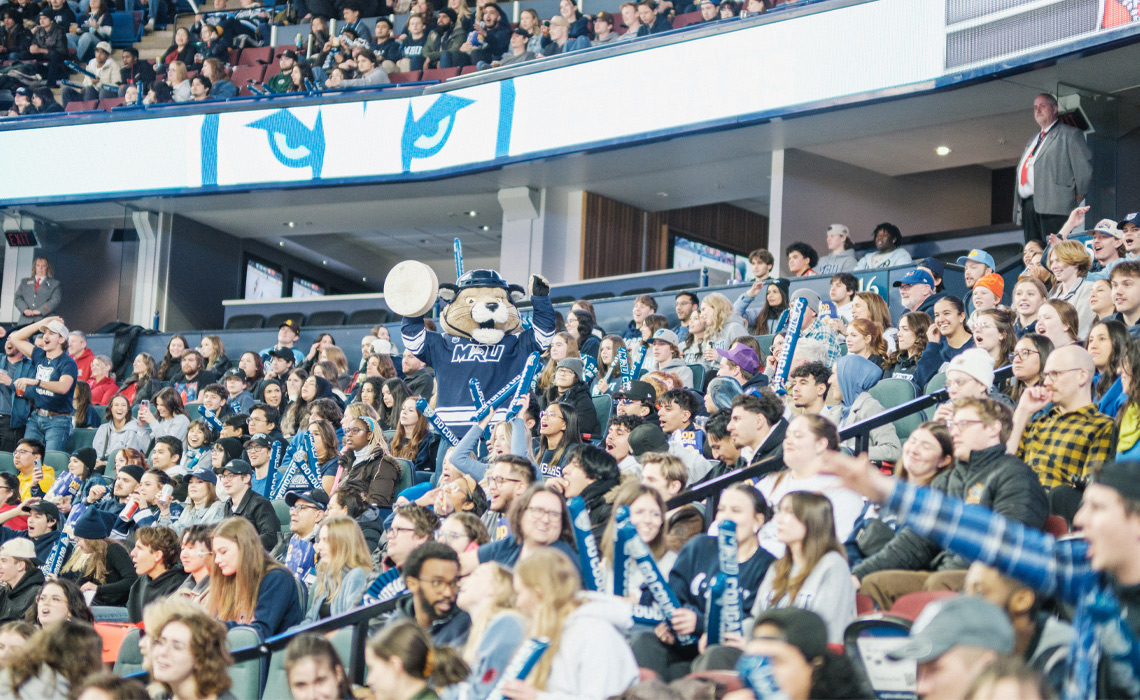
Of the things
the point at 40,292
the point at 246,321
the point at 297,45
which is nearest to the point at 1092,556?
the point at 246,321

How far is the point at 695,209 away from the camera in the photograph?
15.4 metres

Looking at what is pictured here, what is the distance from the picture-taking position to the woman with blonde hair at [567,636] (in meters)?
3.36

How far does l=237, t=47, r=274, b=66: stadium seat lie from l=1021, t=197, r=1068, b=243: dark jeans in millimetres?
9949

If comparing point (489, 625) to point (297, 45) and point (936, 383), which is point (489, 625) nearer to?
point (936, 383)

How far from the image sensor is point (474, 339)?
24.0ft

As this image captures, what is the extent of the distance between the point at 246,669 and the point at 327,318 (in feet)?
33.4

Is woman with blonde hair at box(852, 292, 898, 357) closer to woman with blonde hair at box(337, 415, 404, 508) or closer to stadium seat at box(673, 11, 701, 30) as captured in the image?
woman with blonde hair at box(337, 415, 404, 508)

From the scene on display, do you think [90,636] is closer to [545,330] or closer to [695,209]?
[545,330]

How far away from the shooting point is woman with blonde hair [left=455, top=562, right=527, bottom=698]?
357 cm

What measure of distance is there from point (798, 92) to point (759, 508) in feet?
23.8

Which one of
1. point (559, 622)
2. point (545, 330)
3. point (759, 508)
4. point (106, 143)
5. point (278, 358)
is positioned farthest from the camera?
point (106, 143)

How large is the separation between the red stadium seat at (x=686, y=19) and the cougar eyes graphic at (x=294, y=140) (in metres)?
3.82

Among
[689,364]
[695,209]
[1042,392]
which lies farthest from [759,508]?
[695,209]

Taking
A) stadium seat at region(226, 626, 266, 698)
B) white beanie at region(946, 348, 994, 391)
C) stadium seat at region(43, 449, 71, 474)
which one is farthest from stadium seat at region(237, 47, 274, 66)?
white beanie at region(946, 348, 994, 391)
